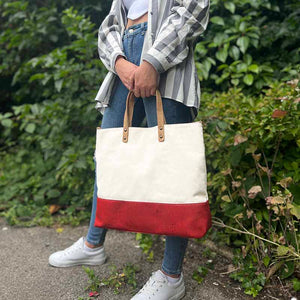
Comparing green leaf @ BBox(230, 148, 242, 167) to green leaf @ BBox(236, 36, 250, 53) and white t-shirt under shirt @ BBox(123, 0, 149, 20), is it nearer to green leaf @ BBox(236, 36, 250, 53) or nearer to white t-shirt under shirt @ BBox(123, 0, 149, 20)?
white t-shirt under shirt @ BBox(123, 0, 149, 20)

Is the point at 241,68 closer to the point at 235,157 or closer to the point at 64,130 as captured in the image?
the point at 235,157

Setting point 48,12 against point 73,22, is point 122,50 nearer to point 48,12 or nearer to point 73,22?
point 73,22

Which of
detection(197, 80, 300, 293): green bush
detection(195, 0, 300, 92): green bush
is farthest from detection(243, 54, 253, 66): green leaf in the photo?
detection(197, 80, 300, 293): green bush

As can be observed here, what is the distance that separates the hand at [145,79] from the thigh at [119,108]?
17cm

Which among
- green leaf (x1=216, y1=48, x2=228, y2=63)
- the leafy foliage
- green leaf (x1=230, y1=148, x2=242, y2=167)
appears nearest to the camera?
the leafy foliage

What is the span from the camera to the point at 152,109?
1.45 m

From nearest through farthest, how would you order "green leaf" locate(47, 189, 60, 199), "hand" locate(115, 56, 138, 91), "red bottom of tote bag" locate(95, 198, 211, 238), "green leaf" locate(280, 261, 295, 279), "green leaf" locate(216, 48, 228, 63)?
"red bottom of tote bag" locate(95, 198, 211, 238)
"hand" locate(115, 56, 138, 91)
"green leaf" locate(280, 261, 295, 279)
"green leaf" locate(216, 48, 228, 63)
"green leaf" locate(47, 189, 60, 199)

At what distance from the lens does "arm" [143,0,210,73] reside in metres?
1.36

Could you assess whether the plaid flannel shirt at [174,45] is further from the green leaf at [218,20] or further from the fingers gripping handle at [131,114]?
the green leaf at [218,20]

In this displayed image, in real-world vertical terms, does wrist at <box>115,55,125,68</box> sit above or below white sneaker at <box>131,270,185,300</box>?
above

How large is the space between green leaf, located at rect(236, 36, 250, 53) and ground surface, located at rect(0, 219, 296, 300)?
1513 millimetres

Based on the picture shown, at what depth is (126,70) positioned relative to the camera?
1.43 m

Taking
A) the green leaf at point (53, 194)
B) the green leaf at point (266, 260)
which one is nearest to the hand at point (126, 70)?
the green leaf at point (266, 260)

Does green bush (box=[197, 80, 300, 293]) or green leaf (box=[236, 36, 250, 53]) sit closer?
green bush (box=[197, 80, 300, 293])
